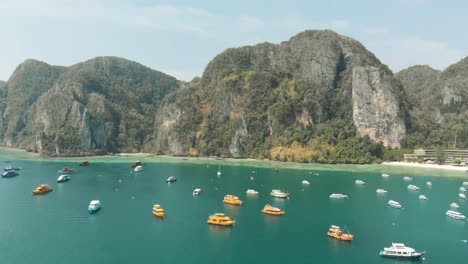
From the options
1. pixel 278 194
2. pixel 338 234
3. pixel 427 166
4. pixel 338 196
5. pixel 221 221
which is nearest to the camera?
pixel 338 234

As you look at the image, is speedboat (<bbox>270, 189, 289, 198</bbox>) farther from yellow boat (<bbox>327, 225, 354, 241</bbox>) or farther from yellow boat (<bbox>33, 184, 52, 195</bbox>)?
yellow boat (<bbox>33, 184, 52, 195</bbox>)

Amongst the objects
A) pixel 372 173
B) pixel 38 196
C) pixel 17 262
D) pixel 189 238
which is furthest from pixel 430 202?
pixel 38 196

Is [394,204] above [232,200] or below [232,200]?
above

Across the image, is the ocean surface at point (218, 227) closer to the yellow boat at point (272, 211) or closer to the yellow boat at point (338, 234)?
the yellow boat at point (338, 234)

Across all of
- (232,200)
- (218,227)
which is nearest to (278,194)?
(232,200)

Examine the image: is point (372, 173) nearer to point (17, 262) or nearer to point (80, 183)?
point (80, 183)

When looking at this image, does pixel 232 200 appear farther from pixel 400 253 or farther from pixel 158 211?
pixel 400 253
